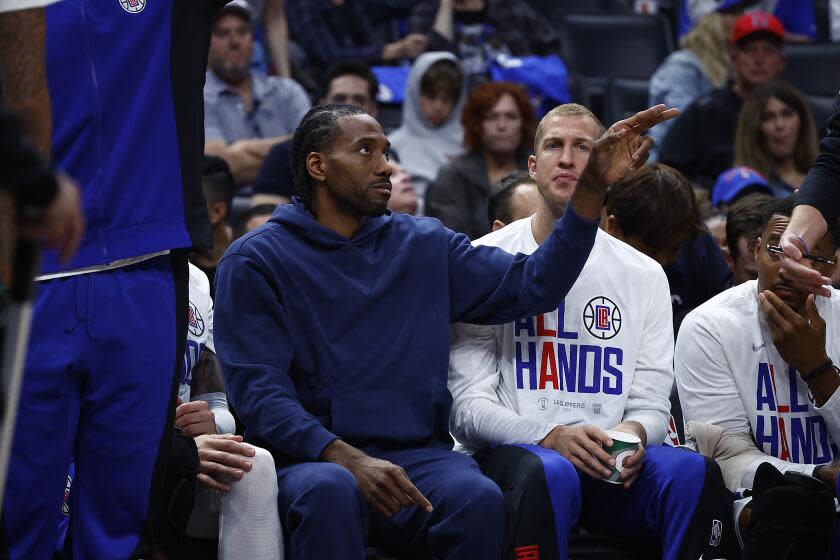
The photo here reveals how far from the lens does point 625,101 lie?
8250 millimetres

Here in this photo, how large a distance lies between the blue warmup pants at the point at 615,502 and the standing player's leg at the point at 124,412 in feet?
3.21

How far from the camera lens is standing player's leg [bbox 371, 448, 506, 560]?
139 inches

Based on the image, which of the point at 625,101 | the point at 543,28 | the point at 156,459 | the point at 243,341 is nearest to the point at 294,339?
the point at 243,341

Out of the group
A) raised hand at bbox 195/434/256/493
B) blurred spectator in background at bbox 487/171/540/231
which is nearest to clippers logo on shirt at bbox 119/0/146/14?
raised hand at bbox 195/434/256/493

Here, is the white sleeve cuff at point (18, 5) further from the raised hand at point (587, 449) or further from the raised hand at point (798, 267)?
the raised hand at point (798, 267)

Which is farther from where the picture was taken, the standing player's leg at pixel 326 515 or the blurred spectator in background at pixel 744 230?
the blurred spectator in background at pixel 744 230

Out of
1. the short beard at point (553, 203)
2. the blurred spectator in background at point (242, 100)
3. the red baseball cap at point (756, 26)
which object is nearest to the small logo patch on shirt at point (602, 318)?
the short beard at point (553, 203)

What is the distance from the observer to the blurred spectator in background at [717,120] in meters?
7.37

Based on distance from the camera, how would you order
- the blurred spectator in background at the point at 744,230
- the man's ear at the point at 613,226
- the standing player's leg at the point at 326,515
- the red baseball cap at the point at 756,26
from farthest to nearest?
the red baseball cap at the point at 756,26, the blurred spectator in background at the point at 744,230, the man's ear at the point at 613,226, the standing player's leg at the point at 326,515

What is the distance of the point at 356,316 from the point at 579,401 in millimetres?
708

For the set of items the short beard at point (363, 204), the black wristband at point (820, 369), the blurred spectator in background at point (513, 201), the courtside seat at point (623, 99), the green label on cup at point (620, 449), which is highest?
the courtside seat at point (623, 99)

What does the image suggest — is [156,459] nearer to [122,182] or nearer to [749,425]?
[122,182]

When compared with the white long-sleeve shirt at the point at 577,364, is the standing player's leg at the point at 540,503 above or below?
below

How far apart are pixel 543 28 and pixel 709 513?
220 inches
